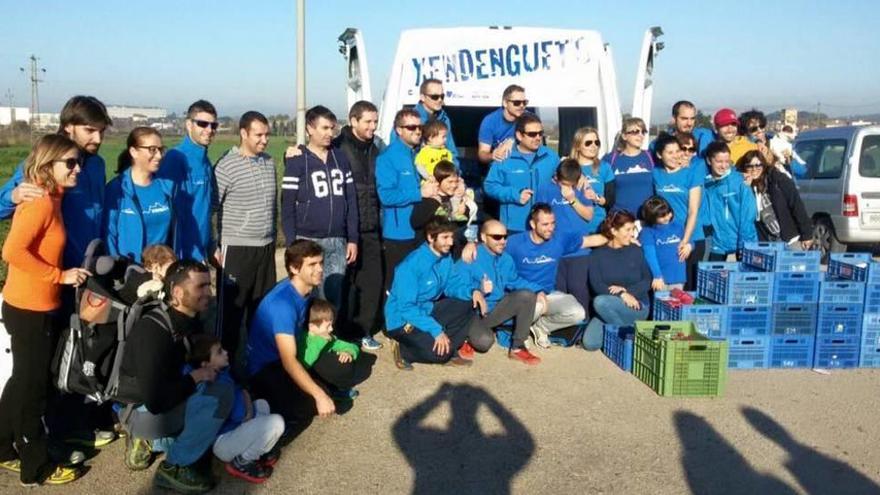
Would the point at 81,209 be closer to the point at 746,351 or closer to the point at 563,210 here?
the point at 563,210

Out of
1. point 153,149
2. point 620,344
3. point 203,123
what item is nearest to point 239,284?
point 203,123

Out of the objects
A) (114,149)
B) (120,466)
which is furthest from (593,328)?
(114,149)

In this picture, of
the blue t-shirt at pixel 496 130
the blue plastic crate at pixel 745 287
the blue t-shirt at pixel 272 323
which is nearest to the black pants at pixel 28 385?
the blue t-shirt at pixel 272 323

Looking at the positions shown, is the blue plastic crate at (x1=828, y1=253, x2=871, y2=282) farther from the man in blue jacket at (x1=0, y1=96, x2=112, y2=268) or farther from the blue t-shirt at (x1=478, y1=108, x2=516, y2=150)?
the man in blue jacket at (x1=0, y1=96, x2=112, y2=268)

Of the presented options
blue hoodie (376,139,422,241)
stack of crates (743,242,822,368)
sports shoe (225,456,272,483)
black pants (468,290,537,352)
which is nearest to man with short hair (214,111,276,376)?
blue hoodie (376,139,422,241)

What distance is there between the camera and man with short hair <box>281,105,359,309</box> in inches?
255

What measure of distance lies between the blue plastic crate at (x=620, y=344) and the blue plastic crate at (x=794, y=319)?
1.21 meters

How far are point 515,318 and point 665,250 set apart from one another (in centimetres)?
169

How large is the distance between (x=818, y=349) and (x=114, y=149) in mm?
53868

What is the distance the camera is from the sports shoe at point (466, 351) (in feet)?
23.2

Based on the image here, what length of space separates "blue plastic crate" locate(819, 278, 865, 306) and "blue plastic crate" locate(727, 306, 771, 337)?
512 millimetres

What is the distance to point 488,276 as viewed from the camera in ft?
23.6

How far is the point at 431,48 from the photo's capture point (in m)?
8.08

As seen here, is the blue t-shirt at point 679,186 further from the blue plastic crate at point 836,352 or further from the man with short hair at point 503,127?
the blue plastic crate at point 836,352
